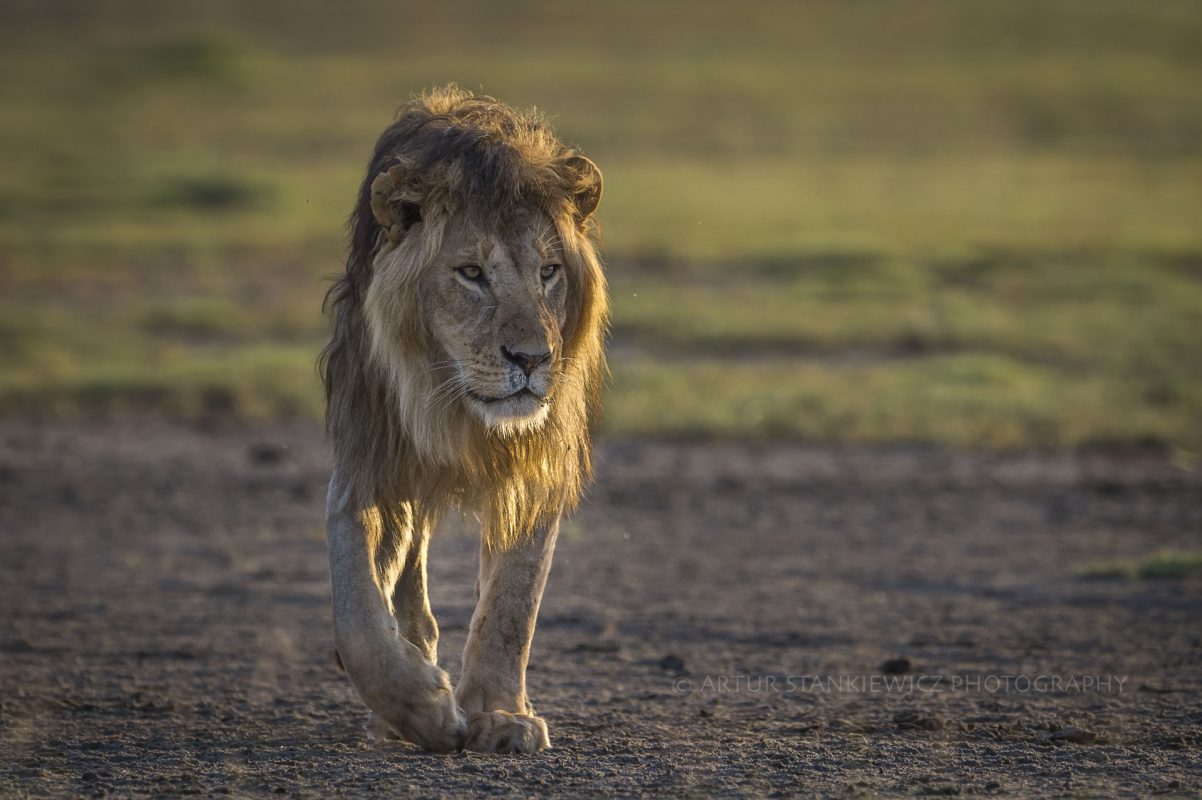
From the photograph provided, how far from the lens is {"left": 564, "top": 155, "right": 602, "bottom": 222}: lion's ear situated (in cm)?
425

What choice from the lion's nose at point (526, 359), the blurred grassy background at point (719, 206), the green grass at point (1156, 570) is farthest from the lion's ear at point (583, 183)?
the blurred grassy background at point (719, 206)

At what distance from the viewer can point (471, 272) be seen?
4.05 metres

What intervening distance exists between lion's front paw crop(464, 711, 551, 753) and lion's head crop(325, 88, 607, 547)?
0.47 metres

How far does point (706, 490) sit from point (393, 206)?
421 centimetres

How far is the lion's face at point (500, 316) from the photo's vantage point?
3934 mm

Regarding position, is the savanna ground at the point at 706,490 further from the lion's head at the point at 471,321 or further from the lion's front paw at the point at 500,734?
the lion's head at the point at 471,321

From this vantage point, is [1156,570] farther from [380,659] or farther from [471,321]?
[380,659]

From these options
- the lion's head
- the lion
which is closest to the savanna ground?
the lion

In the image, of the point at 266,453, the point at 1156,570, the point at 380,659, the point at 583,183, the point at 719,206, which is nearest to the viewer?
the point at 380,659

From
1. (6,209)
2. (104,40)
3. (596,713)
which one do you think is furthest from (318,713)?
(104,40)

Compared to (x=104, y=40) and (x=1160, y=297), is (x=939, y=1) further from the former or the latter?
(x=1160, y=297)

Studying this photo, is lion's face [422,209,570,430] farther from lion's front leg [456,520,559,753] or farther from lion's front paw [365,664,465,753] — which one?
lion's front paw [365,664,465,753]

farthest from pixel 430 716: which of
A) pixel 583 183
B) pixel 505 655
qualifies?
pixel 583 183

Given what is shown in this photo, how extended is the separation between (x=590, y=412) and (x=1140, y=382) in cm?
685
